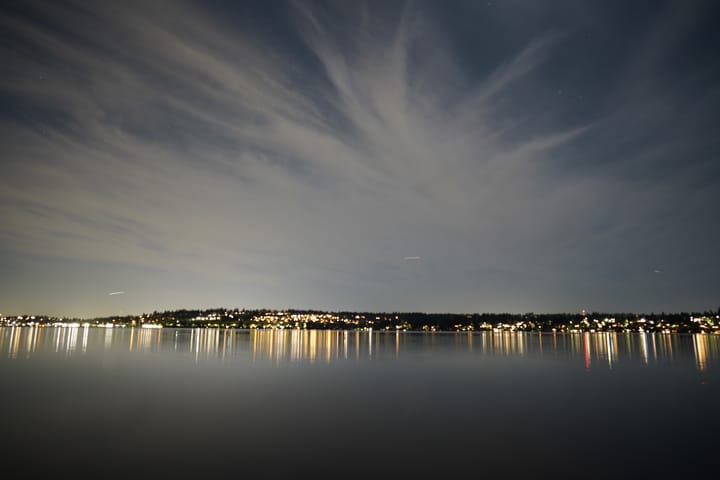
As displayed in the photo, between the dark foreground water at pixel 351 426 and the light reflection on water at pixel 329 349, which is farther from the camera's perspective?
the light reflection on water at pixel 329 349

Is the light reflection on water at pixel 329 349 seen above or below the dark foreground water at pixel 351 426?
below

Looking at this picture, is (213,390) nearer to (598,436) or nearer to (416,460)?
(416,460)

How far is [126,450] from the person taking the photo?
1583 centimetres

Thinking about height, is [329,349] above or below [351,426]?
below

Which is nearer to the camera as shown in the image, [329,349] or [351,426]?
[351,426]

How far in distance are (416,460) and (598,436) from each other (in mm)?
8839

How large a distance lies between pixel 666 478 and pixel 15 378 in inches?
1553

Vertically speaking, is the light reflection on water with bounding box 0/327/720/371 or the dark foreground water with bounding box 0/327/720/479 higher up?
the dark foreground water with bounding box 0/327/720/479

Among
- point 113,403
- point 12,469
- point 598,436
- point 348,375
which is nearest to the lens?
point 12,469

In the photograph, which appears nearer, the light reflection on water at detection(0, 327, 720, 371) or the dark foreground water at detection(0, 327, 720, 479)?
the dark foreground water at detection(0, 327, 720, 479)

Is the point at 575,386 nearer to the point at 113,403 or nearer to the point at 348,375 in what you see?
the point at 348,375

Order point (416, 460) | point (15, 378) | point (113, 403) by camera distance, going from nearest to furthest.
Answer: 1. point (416, 460)
2. point (113, 403)
3. point (15, 378)

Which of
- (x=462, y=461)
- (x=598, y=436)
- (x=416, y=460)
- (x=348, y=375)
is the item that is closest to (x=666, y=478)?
(x=598, y=436)

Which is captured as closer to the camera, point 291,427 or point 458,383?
point 291,427
